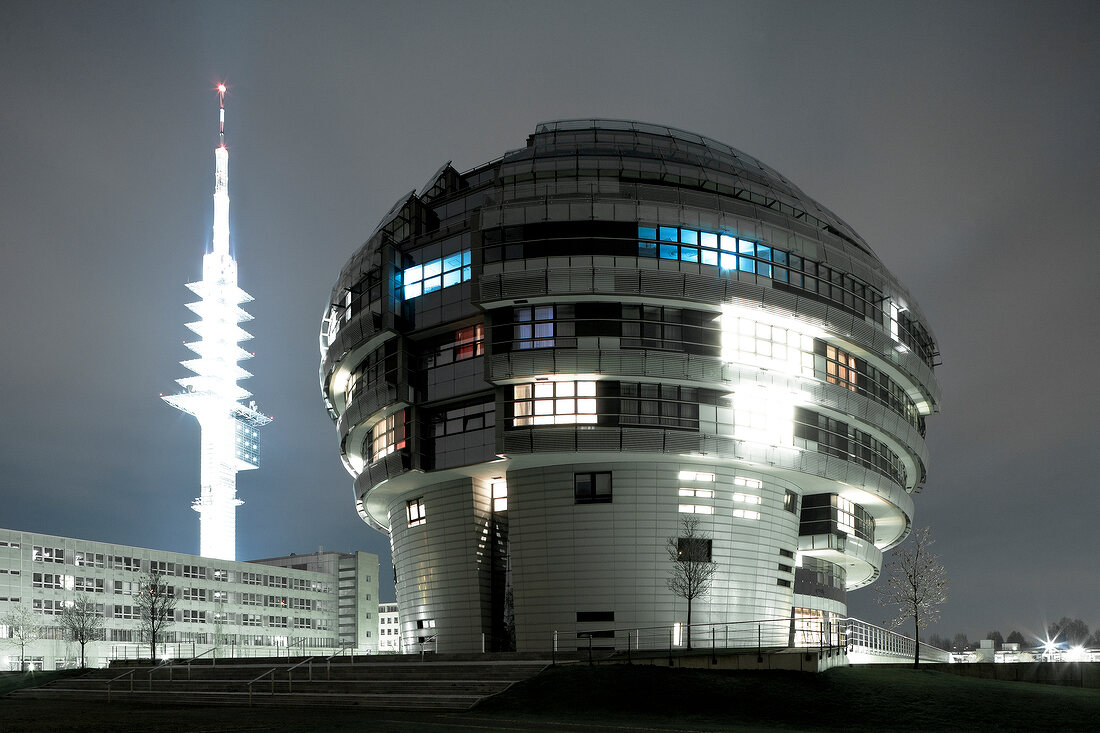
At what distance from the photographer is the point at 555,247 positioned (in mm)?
54438

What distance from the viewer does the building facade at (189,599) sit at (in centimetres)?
9988

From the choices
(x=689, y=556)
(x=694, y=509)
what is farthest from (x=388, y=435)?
(x=689, y=556)

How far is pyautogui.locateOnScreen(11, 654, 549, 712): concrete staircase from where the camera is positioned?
33656 millimetres

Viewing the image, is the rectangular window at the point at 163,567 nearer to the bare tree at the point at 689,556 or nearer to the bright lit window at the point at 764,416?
the bare tree at the point at 689,556

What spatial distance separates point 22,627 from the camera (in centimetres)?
9506

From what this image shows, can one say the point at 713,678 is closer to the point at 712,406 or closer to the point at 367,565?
the point at 712,406

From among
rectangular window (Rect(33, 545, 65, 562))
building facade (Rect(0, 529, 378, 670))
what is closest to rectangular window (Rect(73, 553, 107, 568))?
building facade (Rect(0, 529, 378, 670))

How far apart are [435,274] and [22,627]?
6472 cm

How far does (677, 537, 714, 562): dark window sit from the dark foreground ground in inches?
635

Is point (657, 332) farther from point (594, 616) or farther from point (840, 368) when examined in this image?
point (594, 616)

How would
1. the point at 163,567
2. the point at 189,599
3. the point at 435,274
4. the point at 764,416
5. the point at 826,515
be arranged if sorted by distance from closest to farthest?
the point at 764,416 → the point at 435,274 → the point at 826,515 → the point at 163,567 → the point at 189,599

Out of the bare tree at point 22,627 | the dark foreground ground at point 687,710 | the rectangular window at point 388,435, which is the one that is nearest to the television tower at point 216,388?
the bare tree at point 22,627

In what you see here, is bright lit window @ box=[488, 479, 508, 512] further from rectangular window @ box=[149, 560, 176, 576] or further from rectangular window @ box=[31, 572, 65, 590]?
rectangular window @ box=[149, 560, 176, 576]

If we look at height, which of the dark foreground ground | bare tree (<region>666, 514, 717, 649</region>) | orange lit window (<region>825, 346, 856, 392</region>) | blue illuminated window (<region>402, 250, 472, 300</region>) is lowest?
the dark foreground ground
